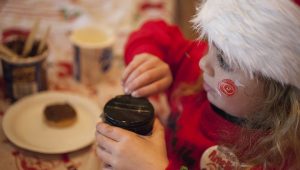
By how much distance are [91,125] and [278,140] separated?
1.07ft

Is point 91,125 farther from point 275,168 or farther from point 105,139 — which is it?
point 275,168

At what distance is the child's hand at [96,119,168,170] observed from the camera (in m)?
0.52

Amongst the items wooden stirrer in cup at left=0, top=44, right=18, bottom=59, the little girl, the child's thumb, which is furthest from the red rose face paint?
Result: wooden stirrer in cup at left=0, top=44, right=18, bottom=59

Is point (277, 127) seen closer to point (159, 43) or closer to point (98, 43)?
point (159, 43)

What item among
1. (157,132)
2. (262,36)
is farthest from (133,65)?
(262,36)

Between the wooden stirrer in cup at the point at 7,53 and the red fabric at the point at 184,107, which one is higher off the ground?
the wooden stirrer in cup at the point at 7,53

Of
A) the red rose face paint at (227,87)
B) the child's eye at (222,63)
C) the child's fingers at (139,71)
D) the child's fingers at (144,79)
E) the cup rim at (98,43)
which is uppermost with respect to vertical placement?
the child's eye at (222,63)

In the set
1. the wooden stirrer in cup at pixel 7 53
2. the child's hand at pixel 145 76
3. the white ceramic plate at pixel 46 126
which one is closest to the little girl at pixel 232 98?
the child's hand at pixel 145 76

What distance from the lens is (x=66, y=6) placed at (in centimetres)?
96

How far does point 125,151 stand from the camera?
0.52 metres

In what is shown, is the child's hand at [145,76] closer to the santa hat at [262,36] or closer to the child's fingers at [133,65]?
the child's fingers at [133,65]

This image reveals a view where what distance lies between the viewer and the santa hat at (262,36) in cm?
45

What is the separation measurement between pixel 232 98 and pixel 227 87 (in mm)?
21

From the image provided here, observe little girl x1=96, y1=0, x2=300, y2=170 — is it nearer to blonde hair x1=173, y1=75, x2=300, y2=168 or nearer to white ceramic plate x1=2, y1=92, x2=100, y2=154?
blonde hair x1=173, y1=75, x2=300, y2=168
